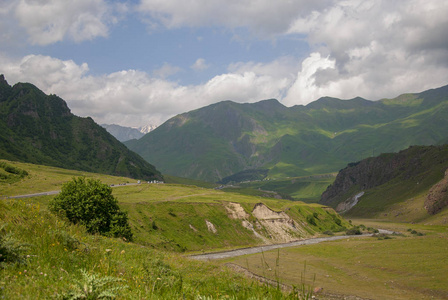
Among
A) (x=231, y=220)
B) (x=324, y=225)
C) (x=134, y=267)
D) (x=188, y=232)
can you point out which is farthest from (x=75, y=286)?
(x=324, y=225)

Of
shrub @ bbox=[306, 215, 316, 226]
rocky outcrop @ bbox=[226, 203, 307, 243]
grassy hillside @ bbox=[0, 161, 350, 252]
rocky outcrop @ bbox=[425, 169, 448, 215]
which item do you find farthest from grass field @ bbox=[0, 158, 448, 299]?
rocky outcrop @ bbox=[425, 169, 448, 215]

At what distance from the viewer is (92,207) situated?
193 feet

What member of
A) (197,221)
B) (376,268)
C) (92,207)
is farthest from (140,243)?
(376,268)

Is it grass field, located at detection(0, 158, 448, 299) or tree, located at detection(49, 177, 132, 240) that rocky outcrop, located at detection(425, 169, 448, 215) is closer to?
grass field, located at detection(0, 158, 448, 299)

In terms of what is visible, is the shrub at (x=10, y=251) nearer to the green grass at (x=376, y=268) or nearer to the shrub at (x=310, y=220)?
the green grass at (x=376, y=268)

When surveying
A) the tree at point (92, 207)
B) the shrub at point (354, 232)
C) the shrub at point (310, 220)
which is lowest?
the shrub at point (354, 232)

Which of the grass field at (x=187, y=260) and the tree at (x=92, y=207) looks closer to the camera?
the grass field at (x=187, y=260)

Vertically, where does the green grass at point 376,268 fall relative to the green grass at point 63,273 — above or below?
below

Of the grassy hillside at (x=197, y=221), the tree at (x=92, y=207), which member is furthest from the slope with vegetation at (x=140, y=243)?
the tree at (x=92, y=207)

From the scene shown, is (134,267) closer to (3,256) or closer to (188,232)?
(3,256)

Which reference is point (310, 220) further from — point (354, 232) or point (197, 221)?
point (197, 221)

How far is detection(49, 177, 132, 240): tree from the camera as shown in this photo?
56.6 m

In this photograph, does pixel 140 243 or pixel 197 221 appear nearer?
pixel 140 243

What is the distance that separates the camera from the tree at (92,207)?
56619mm
